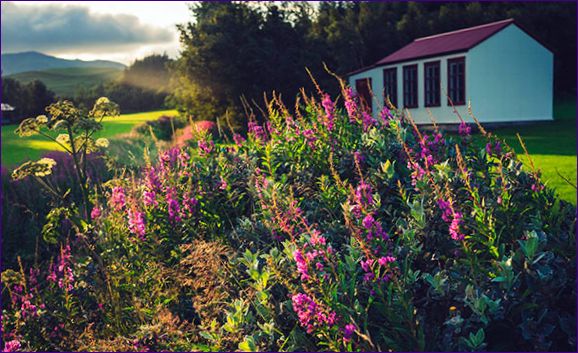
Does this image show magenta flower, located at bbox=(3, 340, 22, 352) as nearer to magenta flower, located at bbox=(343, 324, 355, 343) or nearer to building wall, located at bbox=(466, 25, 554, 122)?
magenta flower, located at bbox=(343, 324, 355, 343)

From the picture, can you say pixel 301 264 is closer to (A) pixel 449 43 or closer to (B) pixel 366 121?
(B) pixel 366 121

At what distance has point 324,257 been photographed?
3.50m

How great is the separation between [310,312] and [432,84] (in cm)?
2440

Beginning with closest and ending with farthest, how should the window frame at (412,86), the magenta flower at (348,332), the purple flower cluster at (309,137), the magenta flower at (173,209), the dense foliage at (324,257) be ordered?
1. the magenta flower at (348,332)
2. the dense foliage at (324,257)
3. the magenta flower at (173,209)
4. the purple flower cluster at (309,137)
5. the window frame at (412,86)

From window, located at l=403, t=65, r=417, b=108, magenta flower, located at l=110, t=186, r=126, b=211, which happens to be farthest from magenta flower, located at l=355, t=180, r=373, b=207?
window, located at l=403, t=65, r=417, b=108

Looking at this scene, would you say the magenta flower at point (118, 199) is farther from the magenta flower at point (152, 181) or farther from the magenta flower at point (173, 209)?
the magenta flower at point (173, 209)

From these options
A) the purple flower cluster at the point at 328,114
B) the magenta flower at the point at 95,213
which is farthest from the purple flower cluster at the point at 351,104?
the magenta flower at the point at 95,213

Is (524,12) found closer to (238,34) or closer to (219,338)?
(238,34)

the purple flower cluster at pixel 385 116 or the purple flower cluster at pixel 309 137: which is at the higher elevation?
the purple flower cluster at pixel 385 116

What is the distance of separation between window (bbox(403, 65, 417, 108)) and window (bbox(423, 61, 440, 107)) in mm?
750

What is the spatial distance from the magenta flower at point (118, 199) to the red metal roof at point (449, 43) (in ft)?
69.4

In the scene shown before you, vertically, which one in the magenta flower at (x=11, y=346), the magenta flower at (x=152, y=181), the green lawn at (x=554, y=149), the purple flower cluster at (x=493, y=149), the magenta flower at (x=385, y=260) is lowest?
the green lawn at (x=554, y=149)

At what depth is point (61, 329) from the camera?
4.48m

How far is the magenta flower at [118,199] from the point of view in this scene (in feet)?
17.3
